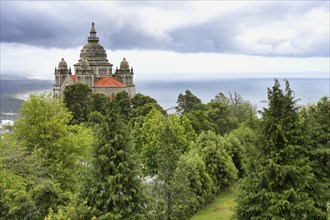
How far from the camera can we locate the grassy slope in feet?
89.6

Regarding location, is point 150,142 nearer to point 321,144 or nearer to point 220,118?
point 321,144

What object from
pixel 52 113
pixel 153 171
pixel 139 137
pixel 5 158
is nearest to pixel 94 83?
pixel 139 137

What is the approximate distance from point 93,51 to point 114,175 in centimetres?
5942

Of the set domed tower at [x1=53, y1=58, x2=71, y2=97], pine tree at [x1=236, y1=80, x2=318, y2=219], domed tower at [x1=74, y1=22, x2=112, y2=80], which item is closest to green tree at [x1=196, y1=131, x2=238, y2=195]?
pine tree at [x1=236, y1=80, x2=318, y2=219]

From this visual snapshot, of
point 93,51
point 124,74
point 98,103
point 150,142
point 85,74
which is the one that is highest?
point 93,51

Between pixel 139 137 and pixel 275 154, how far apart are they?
A: 2403 centimetres

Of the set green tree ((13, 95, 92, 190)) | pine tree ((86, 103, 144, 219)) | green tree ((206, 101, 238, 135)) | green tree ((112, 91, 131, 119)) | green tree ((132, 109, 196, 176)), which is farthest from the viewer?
green tree ((112, 91, 131, 119))

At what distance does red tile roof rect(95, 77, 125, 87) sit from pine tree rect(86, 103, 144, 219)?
5129 centimetres

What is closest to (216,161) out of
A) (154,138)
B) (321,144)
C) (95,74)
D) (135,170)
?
(154,138)

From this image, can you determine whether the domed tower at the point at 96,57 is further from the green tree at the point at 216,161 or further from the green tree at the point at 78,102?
the green tree at the point at 216,161

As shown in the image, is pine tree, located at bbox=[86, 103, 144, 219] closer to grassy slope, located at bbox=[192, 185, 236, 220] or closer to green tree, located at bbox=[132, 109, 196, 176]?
grassy slope, located at bbox=[192, 185, 236, 220]

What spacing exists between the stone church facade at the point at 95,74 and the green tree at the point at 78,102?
1458 cm

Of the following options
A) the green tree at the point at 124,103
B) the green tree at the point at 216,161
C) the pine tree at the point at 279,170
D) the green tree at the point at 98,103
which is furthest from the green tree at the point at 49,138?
the green tree at the point at 124,103

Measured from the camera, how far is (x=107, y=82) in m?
67.8
